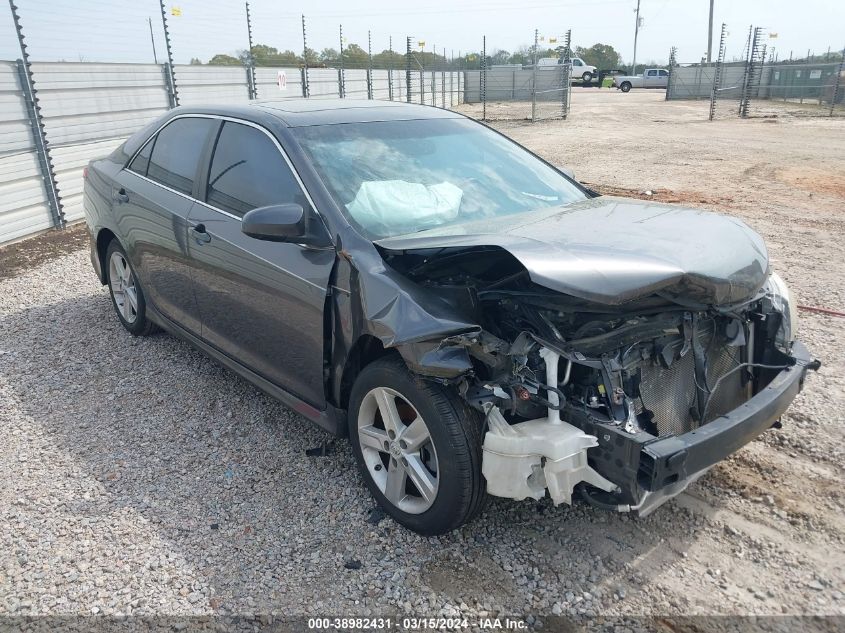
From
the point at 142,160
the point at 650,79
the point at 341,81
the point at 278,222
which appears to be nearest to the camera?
the point at 278,222

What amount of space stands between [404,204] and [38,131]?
7677 mm

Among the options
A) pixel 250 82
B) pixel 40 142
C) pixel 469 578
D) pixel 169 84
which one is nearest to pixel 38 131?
pixel 40 142

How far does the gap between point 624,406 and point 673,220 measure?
1082 mm

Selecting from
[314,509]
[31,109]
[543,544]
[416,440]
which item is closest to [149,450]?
[314,509]

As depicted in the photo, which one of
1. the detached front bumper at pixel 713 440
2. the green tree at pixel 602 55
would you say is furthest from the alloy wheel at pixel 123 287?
the green tree at pixel 602 55

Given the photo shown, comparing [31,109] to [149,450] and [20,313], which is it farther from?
[149,450]

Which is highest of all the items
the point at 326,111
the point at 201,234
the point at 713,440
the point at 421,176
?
the point at 326,111

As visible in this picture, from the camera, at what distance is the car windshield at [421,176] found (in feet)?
10.8

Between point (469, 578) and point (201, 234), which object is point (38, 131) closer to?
point (201, 234)

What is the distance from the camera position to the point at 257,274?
137 inches

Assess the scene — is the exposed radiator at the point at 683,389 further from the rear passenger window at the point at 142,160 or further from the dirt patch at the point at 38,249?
the dirt patch at the point at 38,249

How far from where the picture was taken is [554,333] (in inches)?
104

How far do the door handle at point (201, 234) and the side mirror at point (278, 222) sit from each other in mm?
846

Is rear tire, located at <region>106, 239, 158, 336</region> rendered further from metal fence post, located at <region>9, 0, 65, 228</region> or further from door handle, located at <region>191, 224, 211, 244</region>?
metal fence post, located at <region>9, 0, 65, 228</region>
